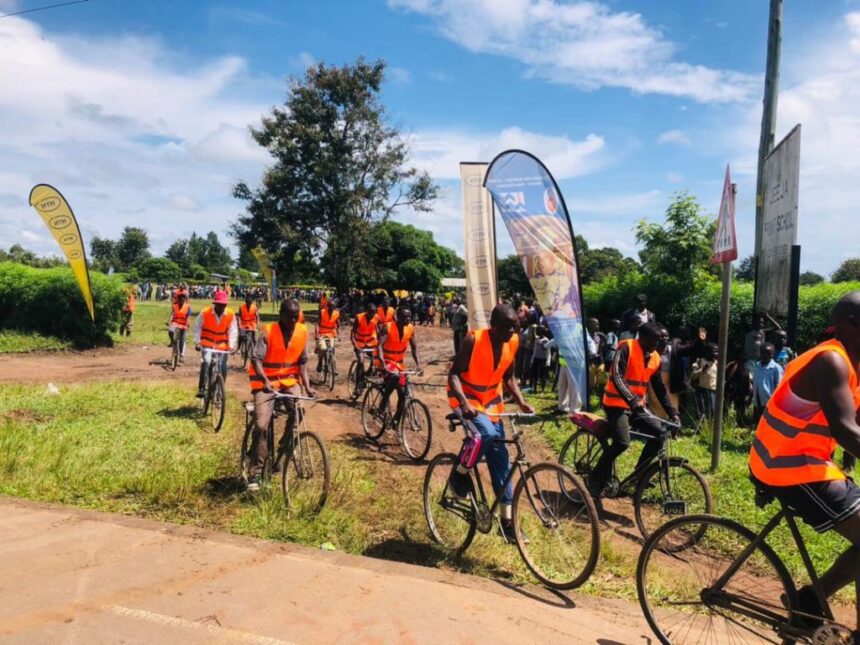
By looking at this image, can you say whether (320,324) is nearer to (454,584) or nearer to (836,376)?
(454,584)

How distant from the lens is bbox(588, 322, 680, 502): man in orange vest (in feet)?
19.5

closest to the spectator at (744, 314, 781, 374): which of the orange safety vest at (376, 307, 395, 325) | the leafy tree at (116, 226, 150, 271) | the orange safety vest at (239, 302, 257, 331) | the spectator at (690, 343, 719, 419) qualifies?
the spectator at (690, 343, 719, 419)

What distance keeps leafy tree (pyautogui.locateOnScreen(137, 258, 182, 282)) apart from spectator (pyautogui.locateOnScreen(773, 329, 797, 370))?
8423 cm

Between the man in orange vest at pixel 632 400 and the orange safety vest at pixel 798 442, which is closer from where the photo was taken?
the orange safety vest at pixel 798 442

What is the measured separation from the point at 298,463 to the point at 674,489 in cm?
360

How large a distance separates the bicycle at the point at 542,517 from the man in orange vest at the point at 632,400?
178 centimetres

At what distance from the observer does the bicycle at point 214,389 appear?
918cm

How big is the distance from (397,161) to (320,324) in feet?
86.1

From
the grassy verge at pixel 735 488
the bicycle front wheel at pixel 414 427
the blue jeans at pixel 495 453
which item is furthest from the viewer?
the bicycle front wheel at pixel 414 427

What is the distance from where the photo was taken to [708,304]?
12.8 m

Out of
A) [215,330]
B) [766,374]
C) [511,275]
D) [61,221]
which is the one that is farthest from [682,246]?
[511,275]

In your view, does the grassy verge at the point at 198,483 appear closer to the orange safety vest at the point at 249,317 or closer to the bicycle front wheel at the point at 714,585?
the bicycle front wheel at the point at 714,585

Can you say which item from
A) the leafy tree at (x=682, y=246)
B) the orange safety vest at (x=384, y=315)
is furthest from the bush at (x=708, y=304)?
the orange safety vest at (x=384, y=315)

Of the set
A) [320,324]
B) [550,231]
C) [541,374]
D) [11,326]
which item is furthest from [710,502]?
[11,326]
